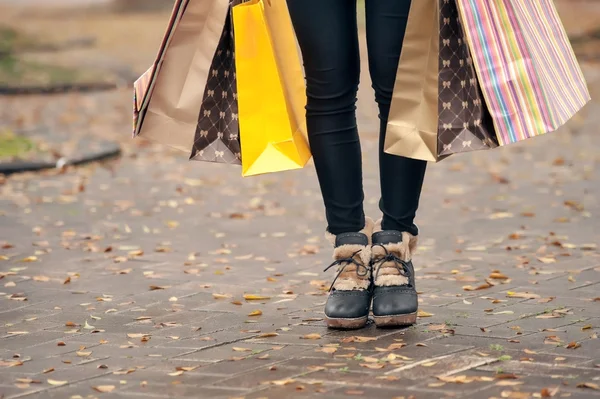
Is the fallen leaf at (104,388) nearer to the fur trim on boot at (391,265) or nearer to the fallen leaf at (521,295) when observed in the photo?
the fur trim on boot at (391,265)

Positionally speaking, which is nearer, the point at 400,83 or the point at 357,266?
the point at 400,83

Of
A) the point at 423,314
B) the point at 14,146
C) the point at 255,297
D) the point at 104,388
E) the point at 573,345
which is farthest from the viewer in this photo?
the point at 14,146

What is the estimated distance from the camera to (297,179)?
7695mm

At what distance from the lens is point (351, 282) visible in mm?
3670

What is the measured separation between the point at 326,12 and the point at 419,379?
3.72 feet

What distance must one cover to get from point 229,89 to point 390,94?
0.56m

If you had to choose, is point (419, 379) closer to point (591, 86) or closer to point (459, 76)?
point (459, 76)

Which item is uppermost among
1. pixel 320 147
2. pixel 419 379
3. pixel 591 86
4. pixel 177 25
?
pixel 591 86

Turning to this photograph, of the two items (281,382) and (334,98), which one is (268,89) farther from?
(281,382)

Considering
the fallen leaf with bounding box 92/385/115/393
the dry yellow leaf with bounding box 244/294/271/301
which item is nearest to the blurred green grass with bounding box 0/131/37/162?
the dry yellow leaf with bounding box 244/294/271/301

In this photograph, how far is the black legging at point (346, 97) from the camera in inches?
135

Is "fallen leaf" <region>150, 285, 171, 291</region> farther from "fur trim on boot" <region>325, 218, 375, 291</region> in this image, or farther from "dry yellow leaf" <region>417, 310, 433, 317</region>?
"dry yellow leaf" <region>417, 310, 433, 317</region>

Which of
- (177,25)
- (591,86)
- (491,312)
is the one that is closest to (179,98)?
(177,25)

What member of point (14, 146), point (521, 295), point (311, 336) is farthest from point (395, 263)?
point (14, 146)
